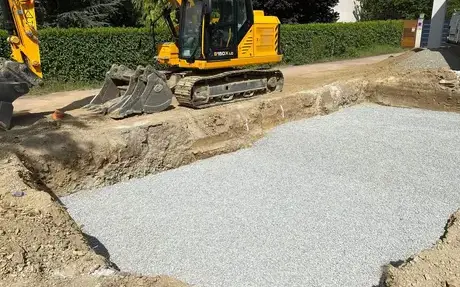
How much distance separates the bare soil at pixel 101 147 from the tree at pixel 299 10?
8907 millimetres

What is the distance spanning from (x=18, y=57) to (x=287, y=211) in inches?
207

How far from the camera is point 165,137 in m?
6.98

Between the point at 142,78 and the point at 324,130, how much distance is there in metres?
3.75

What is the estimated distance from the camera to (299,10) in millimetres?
21672

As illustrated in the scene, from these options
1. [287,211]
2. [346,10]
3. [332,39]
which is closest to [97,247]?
[287,211]

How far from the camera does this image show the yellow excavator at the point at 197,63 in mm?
7887

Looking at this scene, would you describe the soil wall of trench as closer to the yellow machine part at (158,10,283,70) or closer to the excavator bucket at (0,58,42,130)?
the excavator bucket at (0,58,42,130)

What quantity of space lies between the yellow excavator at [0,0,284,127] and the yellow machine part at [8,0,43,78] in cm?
2

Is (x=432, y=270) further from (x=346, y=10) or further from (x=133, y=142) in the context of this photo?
(x=346, y=10)

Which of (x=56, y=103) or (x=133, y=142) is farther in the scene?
(x=56, y=103)

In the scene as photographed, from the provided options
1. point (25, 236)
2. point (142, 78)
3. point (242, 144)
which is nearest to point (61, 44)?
point (142, 78)

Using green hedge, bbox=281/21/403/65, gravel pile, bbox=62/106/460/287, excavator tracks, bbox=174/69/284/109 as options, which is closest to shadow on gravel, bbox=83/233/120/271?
gravel pile, bbox=62/106/460/287

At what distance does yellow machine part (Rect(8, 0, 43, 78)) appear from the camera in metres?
7.04

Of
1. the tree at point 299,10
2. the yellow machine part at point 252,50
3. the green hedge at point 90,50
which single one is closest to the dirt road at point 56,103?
the green hedge at point 90,50
